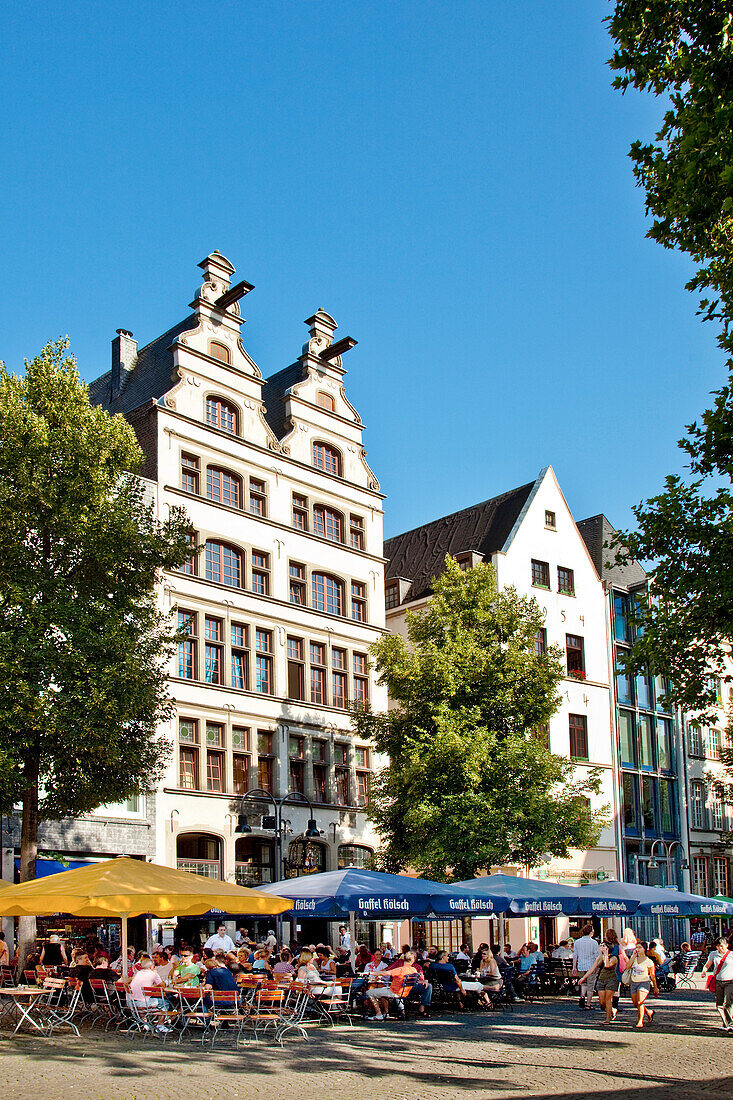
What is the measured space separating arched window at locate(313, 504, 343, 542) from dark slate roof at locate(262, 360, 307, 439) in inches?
114

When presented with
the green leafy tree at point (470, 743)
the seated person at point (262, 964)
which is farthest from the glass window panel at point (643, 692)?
the seated person at point (262, 964)

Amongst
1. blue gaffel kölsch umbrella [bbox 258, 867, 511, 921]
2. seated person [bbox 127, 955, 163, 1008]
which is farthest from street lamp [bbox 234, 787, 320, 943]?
seated person [bbox 127, 955, 163, 1008]

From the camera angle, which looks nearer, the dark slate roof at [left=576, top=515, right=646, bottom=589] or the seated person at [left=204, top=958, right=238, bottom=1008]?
the seated person at [left=204, top=958, right=238, bottom=1008]

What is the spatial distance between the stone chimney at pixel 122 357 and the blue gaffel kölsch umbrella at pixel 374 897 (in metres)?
21.3

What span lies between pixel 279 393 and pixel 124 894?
2703cm

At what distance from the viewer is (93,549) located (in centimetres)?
2369

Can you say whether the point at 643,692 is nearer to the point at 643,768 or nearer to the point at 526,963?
the point at 643,768

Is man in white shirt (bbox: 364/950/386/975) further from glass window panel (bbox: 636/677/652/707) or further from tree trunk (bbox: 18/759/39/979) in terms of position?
glass window panel (bbox: 636/677/652/707)

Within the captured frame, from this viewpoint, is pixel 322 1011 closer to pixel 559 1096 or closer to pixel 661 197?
pixel 559 1096

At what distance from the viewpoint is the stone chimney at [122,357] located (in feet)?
131

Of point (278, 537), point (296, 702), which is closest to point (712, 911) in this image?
point (296, 702)

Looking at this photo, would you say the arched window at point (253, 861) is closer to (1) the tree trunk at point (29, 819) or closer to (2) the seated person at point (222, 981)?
(1) the tree trunk at point (29, 819)

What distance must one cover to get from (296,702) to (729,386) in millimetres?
22489

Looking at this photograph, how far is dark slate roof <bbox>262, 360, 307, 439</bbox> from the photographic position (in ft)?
134
